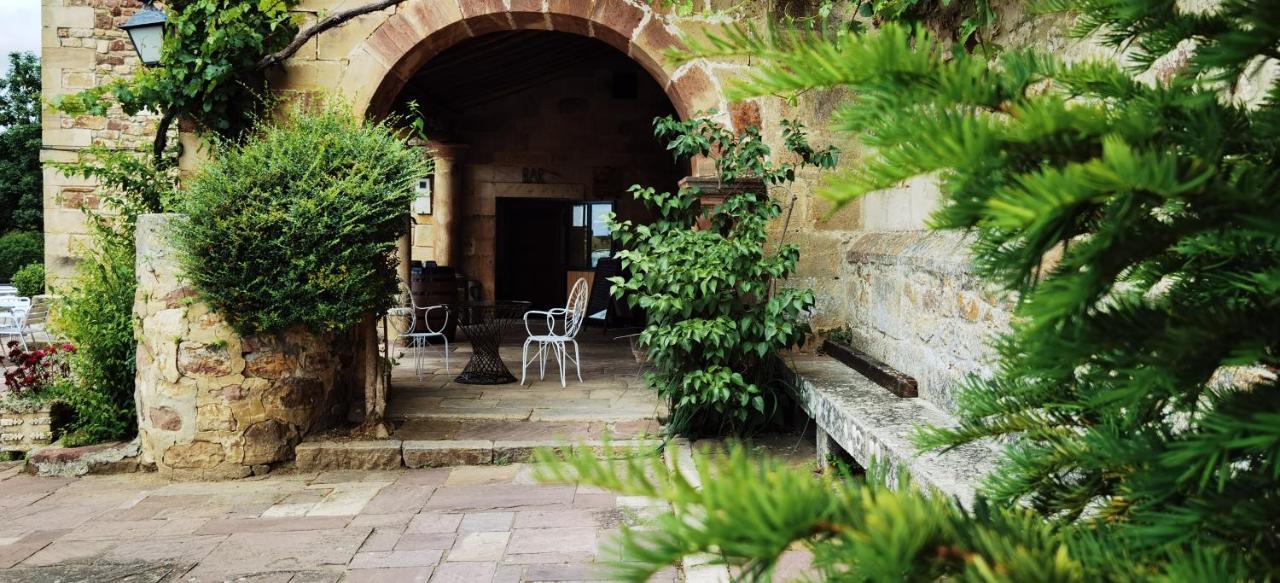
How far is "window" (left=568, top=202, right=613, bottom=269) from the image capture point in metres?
10.9

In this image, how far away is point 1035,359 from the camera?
1.56ft

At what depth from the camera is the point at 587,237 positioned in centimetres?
1102

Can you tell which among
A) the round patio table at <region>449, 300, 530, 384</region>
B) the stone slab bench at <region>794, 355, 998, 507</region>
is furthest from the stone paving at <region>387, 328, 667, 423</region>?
the stone slab bench at <region>794, 355, 998, 507</region>

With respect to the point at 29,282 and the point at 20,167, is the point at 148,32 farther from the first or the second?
the point at 20,167

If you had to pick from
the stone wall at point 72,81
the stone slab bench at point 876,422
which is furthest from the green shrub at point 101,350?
the stone wall at point 72,81

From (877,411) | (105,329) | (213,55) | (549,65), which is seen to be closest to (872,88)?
(877,411)

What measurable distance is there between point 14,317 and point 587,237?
603 centimetres

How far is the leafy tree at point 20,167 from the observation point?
23.2 metres

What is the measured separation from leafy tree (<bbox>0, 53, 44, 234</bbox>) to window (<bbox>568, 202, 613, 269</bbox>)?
1797cm

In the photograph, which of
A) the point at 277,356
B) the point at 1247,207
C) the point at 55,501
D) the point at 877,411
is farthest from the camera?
the point at 277,356

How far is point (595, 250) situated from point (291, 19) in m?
5.90

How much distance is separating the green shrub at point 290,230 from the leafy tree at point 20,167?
72.6ft

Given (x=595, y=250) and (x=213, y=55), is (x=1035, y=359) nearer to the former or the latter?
(x=213, y=55)

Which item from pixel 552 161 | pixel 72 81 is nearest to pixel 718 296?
pixel 552 161
